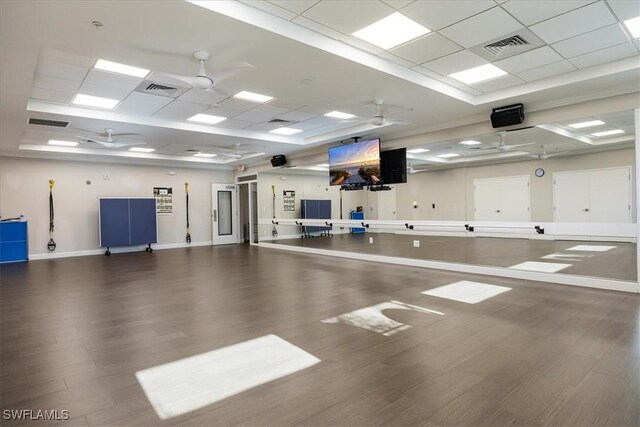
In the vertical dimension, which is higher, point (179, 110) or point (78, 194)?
point (179, 110)

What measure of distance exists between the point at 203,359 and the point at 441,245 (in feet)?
19.3

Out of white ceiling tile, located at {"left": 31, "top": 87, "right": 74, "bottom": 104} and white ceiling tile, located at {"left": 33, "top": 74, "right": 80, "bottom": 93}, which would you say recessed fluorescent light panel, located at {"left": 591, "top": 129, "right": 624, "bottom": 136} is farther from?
white ceiling tile, located at {"left": 31, "top": 87, "right": 74, "bottom": 104}

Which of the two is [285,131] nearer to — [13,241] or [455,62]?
[455,62]

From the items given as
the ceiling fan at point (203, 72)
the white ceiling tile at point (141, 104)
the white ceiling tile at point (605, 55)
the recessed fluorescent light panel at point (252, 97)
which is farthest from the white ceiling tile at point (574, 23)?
the white ceiling tile at point (141, 104)

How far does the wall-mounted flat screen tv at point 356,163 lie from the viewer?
829 centimetres

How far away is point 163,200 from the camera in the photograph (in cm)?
1305

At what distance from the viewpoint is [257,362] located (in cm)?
300

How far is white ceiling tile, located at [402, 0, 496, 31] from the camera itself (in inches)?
142

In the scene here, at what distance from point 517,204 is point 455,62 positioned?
3.25 m

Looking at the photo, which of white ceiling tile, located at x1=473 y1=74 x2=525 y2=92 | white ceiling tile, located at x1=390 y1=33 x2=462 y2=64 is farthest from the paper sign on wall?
white ceiling tile, located at x1=473 y1=74 x2=525 y2=92

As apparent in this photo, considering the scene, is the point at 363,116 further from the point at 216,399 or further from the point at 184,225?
the point at 184,225

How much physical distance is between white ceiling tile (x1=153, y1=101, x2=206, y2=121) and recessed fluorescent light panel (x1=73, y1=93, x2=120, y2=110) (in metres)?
0.82

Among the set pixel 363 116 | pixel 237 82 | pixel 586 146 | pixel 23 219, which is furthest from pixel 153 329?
pixel 23 219

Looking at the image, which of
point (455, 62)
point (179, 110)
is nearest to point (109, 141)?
point (179, 110)
